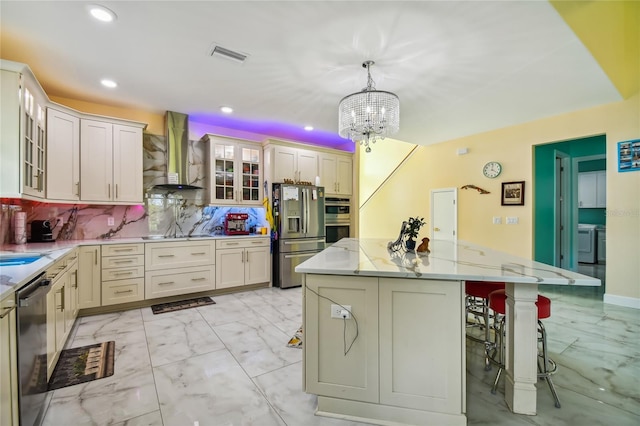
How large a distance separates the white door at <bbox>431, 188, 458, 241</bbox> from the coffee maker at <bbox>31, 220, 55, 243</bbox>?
577 cm

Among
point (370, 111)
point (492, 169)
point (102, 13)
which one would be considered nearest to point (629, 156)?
point (492, 169)

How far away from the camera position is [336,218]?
5.16 meters

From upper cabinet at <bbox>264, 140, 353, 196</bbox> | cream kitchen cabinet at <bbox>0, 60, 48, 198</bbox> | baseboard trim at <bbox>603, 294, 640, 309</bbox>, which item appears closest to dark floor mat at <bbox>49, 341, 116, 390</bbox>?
cream kitchen cabinet at <bbox>0, 60, 48, 198</bbox>

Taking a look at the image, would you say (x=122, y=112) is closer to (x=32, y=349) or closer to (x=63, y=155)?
(x=63, y=155)

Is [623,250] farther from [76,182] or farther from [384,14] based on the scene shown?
[76,182]

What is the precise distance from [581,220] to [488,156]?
4554 mm

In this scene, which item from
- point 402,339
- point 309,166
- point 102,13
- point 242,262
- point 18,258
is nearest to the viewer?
point 402,339

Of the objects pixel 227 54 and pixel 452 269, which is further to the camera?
pixel 227 54

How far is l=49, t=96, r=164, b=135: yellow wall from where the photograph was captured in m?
3.51

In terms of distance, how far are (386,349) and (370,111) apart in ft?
6.60

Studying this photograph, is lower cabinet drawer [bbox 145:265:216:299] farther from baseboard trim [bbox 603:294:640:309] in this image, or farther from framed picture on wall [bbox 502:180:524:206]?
baseboard trim [bbox 603:294:640:309]

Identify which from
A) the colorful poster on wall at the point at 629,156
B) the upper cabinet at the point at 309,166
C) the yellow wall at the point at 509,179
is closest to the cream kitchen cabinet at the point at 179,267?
the upper cabinet at the point at 309,166

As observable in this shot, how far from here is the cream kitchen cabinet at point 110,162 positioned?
3.31 m

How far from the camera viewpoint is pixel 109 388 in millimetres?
1907
